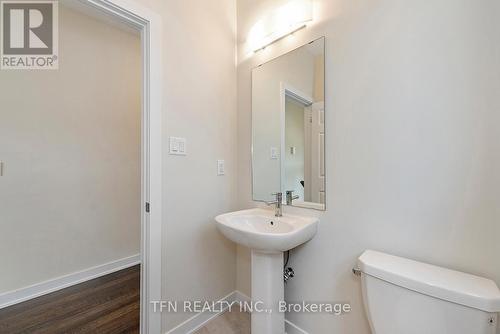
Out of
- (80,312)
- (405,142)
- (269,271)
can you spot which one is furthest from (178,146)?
(80,312)

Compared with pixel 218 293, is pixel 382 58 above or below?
above

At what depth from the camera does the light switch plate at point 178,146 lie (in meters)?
1.38

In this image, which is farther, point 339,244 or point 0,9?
point 0,9

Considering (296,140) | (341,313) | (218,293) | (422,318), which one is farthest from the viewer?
(218,293)

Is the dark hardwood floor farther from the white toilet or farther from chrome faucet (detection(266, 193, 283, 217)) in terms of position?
the white toilet

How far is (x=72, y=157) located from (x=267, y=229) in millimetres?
2008

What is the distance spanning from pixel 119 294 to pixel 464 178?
2501 millimetres

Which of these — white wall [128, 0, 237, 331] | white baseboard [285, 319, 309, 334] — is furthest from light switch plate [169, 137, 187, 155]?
white baseboard [285, 319, 309, 334]

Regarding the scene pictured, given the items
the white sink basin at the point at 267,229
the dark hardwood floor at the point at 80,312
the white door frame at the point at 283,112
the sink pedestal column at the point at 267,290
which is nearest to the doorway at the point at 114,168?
the dark hardwood floor at the point at 80,312

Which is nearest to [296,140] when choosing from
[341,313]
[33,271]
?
[341,313]

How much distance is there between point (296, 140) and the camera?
1.47m

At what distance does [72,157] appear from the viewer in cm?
210

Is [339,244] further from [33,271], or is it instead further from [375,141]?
[33,271]

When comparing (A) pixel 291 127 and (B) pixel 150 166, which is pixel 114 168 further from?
(A) pixel 291 127
